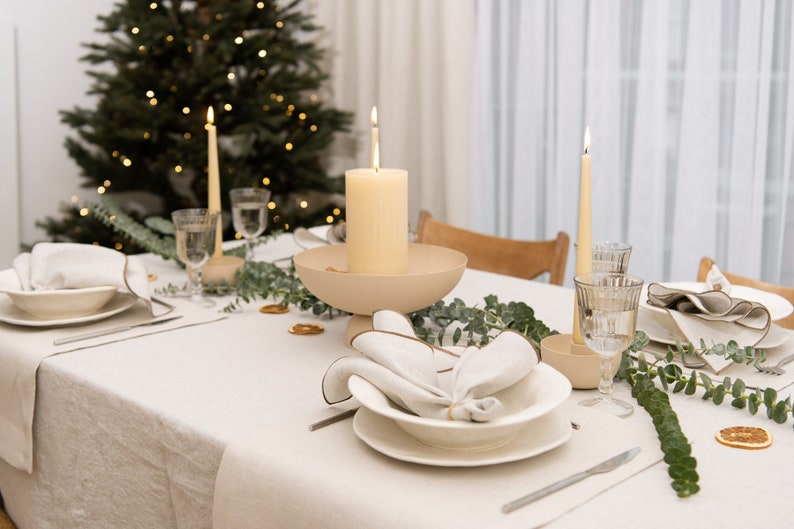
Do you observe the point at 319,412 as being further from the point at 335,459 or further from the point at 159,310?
the point at 159,310

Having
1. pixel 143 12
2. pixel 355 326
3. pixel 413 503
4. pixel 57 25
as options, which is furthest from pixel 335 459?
pixel 57 25

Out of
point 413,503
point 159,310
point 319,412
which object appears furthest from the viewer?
point 159,310

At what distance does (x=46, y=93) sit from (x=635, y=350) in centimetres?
301

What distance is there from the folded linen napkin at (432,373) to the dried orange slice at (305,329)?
375 millimetres

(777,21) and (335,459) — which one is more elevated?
(777,21)

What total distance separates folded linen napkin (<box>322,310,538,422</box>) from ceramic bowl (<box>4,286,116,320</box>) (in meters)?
0.57

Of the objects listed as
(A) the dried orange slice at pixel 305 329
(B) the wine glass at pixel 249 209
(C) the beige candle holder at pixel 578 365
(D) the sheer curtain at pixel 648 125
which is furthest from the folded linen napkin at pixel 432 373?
(D) the sheer curtain at pixel 648 125

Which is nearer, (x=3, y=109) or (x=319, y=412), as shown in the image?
(x=319, y=412)

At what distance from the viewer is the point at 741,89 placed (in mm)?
2645

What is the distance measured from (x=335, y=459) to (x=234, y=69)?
9.65 ft

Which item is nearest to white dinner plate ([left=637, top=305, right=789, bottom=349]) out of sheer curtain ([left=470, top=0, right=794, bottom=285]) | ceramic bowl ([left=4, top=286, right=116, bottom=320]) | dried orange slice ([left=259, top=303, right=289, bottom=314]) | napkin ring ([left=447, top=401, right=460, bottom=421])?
napkin ring ([left=447, top=401, right=460, bottom=421])


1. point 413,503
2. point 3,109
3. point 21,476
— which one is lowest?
point 21,476

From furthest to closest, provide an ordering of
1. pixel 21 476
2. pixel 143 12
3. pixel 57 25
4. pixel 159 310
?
pixel 57 25 < pixel 143 12 < pixel 159 310 < pixel 21 476

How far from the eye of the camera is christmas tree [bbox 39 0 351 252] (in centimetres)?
331
